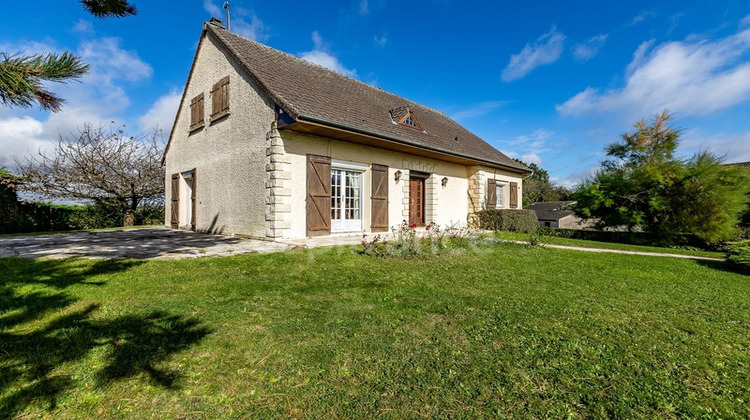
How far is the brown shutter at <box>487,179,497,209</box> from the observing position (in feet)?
44.8

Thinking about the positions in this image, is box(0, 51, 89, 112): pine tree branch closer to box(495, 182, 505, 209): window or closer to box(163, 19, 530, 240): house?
box(163, 19, 530, 240): house

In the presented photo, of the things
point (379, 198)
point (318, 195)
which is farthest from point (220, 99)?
point (379, 198)

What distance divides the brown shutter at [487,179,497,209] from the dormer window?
4398 millimetres

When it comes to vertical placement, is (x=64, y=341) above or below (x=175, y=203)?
Result: below

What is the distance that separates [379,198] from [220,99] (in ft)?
18.3

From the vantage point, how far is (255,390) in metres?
1.73

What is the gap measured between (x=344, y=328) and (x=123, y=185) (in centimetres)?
1601

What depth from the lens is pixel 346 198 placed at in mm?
9109

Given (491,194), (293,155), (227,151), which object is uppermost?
(227,151)

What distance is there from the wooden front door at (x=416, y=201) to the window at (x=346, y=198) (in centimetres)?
250

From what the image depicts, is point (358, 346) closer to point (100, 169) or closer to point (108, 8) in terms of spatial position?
point (108, 8)

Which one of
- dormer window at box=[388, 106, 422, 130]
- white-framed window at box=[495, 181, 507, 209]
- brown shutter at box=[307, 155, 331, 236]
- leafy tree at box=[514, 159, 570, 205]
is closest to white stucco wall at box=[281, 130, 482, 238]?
brown shutter at box=[307, 155, 331, 236]

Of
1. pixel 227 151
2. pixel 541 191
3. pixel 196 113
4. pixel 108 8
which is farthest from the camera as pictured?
pixel 541 191

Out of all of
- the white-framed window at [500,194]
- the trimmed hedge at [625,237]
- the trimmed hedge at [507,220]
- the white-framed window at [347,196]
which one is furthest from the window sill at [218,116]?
the white-framed window at [500,194]
